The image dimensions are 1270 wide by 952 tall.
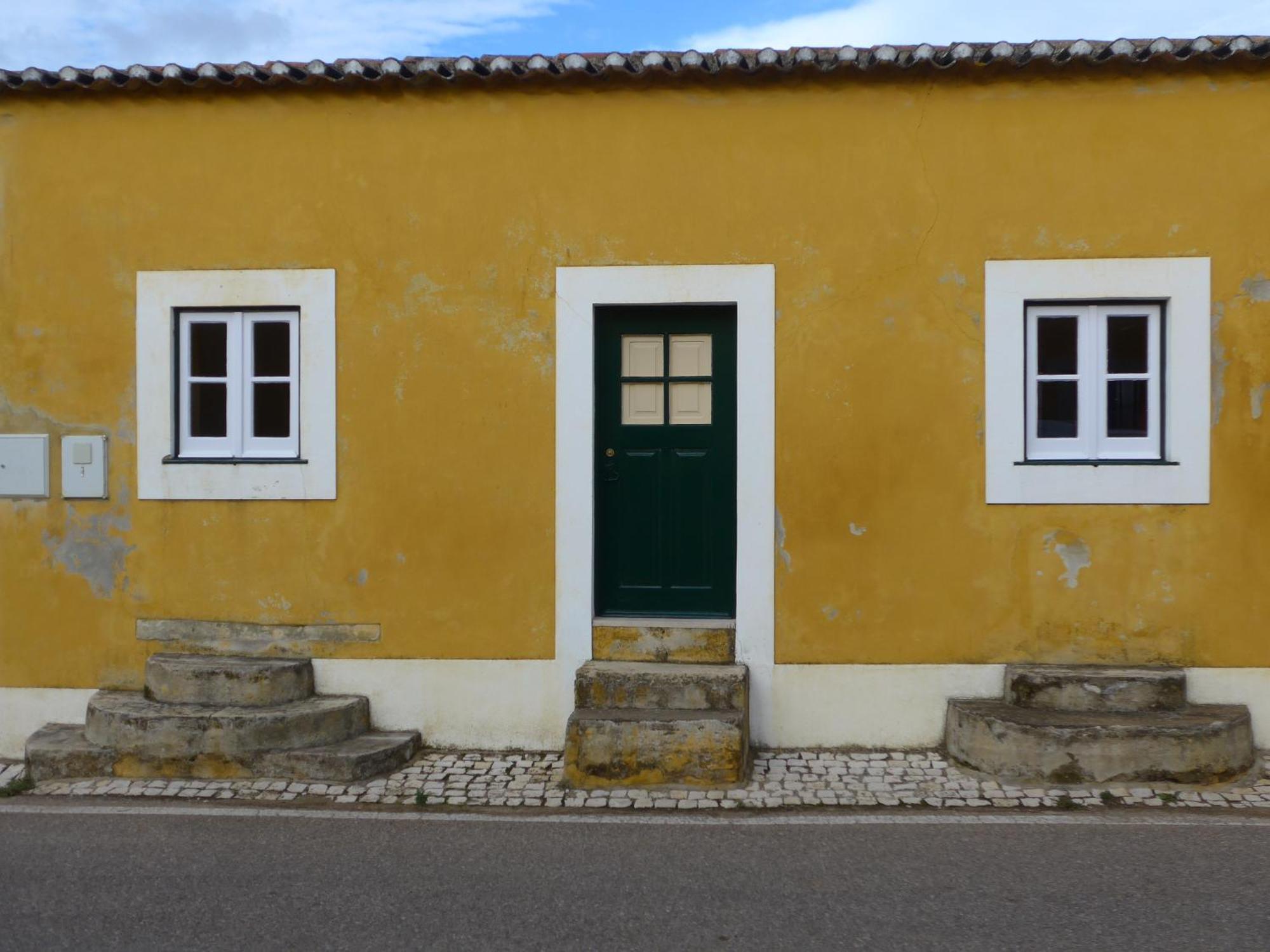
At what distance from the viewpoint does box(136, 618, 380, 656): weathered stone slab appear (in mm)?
6895

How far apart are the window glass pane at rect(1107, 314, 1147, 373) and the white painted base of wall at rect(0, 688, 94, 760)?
6.87 metres

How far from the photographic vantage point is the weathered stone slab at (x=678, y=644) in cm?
673

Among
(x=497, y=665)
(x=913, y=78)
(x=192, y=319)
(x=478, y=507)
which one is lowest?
(x=497, y=665)

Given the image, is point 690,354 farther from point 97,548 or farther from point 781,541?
point 97,548

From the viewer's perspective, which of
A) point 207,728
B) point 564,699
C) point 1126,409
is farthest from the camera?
point 564,699

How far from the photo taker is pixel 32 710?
6992 mm

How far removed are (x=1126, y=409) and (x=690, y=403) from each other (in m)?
2.73

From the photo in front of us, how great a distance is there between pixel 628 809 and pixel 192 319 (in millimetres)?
4194

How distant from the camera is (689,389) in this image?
22.9ft

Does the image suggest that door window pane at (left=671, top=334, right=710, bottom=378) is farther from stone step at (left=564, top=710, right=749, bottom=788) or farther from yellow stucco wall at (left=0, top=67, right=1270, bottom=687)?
stone step at (left=564, top=710, right=749, bottom=788)

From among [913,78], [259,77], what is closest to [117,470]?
[259,77]

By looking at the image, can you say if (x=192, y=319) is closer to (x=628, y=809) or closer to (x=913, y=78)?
(x=628, y=809)

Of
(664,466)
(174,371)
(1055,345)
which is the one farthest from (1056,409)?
(174,371)

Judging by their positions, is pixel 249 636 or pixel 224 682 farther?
pixel 249 636
